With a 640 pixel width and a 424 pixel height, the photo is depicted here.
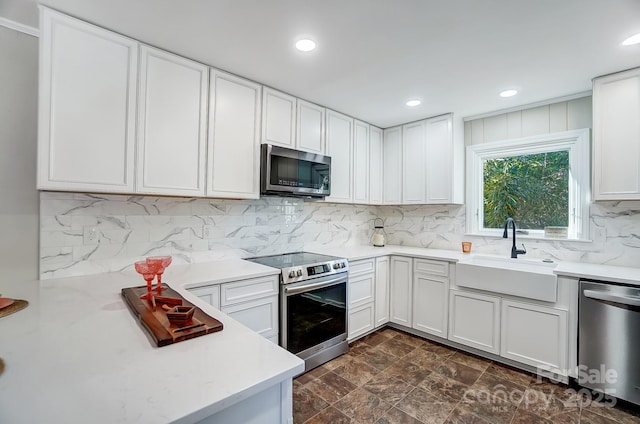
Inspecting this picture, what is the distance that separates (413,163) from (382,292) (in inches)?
61.4

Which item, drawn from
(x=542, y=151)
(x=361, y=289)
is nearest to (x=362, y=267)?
(x=361, y=289)

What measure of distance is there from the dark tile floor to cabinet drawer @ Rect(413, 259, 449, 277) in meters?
0.75

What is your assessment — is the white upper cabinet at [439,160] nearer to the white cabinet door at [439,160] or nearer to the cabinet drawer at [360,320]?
the white cabinet door at [439,160]

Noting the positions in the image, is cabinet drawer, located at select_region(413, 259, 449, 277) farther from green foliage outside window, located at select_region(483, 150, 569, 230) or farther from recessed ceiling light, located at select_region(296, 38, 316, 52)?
recessed ceiling light, located at select_region(296, 38, 316, 52)

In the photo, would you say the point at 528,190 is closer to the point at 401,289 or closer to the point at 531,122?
the point at 531,122

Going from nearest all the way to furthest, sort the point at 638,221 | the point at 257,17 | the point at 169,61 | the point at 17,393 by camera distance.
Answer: the point at 17,393 < the point at 257,17 < the point at 169,61 < the point at 638,221

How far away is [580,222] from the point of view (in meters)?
2.76

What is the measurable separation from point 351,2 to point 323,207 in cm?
224

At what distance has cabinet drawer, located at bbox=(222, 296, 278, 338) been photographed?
2072 mm

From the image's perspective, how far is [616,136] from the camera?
2.32 m

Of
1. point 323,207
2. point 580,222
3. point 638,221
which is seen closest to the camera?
point 638,221

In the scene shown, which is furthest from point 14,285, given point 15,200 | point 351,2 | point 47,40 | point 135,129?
point 351,2

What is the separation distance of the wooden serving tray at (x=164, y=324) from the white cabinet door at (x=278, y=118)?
1669mm

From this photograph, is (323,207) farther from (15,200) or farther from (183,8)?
(15,200)
